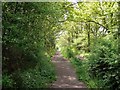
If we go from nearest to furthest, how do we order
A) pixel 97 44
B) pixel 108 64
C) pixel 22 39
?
1. pixel 22 39
2. pixel 108 64
3. pixel 97 44

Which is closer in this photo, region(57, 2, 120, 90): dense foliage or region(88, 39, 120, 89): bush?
region(88, 39, 120, 89): bush

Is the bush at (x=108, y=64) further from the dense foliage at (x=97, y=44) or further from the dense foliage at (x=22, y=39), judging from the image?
the dense foliage at (x=22, y=39)

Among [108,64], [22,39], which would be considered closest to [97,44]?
[108,64]

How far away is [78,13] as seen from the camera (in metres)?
24.2

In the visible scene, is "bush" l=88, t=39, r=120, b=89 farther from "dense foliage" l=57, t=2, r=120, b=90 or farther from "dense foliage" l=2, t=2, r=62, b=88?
"dense foliage" l=2, t=2, r=62, b=88

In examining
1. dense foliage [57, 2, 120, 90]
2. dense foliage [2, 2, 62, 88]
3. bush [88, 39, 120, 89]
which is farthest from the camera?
dense foliage [57, 2, 120, 90]

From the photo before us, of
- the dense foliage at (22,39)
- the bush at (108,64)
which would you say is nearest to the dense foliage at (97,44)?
the bush at (108,64)

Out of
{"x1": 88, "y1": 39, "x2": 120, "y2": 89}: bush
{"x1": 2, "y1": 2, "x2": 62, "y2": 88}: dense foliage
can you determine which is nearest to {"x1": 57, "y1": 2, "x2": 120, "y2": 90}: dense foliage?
{"x1": 88, "y1": 39, "x2": 120, "y2": 89}: bush

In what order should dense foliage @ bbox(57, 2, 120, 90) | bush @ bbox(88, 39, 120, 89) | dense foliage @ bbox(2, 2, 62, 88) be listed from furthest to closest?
dense foliage @ bbox(57, 2, 120, 90), bush @ bbox(88, 39, 120, 89), dense foliage @ bbox(2, 2, 62, 88)

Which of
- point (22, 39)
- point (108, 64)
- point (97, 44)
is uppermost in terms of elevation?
point (22, 39)

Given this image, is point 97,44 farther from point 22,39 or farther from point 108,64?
point 22,39

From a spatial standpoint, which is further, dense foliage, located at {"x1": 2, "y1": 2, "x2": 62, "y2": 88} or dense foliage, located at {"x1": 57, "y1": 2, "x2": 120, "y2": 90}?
dense foliage, located at {"x1": 57, "y1": 2, "x2": 120, "y2": 90}

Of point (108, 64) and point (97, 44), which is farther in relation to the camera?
point (97, 44)

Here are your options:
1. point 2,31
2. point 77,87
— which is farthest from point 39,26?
point 77,87
